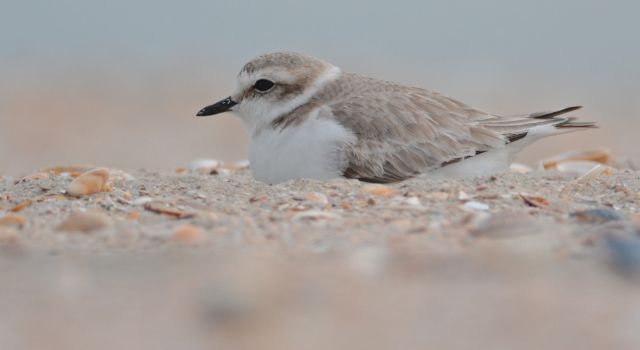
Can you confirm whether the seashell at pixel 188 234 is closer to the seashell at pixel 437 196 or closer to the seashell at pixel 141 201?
the seashell at pixel 141 201

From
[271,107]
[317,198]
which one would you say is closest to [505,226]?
[317,198]

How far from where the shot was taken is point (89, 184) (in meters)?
5.38

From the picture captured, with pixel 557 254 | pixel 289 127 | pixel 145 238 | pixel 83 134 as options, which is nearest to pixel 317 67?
pixel 289 127

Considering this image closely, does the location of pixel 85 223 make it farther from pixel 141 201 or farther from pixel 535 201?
pixel 535 201

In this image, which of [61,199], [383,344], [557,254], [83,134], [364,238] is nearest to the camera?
Result: [383,344]

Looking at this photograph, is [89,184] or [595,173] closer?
[89,184]

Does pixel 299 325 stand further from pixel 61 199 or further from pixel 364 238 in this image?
pixel 61 199

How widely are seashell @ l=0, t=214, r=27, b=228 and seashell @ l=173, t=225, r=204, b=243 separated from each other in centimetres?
84

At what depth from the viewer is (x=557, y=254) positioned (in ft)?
12.4

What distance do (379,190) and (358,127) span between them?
2.20ft

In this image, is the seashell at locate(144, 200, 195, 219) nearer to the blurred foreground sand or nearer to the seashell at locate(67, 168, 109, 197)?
the blurred foreground sand

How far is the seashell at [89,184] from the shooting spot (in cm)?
533

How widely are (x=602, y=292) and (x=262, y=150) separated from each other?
2.82 meters

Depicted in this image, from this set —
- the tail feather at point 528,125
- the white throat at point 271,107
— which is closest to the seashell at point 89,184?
the white throat at point 271,107
